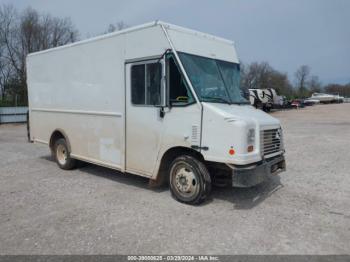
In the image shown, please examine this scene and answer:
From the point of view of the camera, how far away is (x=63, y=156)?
25.4 feet

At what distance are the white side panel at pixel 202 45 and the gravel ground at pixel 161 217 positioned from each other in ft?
8.76

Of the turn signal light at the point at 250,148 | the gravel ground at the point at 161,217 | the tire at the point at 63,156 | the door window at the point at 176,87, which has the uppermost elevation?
the door window at the point at 176,87

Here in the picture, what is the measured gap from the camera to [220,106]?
190 inches

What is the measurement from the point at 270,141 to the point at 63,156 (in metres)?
5.32

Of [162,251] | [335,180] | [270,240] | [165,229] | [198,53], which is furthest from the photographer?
[335,180]

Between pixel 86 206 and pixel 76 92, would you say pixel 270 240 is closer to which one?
pixel 86 206

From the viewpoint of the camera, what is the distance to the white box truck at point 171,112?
182 inches

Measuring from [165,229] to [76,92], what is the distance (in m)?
4.21

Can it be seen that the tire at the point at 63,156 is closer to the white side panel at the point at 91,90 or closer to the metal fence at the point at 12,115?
the white side panel at the point at 91,90

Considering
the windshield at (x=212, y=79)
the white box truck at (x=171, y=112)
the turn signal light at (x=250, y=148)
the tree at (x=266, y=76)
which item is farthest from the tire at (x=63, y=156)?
the tree at (x=266, y=76)

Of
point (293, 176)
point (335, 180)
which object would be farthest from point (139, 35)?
point (335, 180)

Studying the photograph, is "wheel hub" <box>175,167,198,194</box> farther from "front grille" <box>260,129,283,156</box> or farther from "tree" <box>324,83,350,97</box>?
"tree" <box>324,83,350,97</box>

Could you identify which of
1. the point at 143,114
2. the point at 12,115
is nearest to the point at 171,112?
the point at 143,114

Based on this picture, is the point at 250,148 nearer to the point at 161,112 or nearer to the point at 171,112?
the point at 171,112
